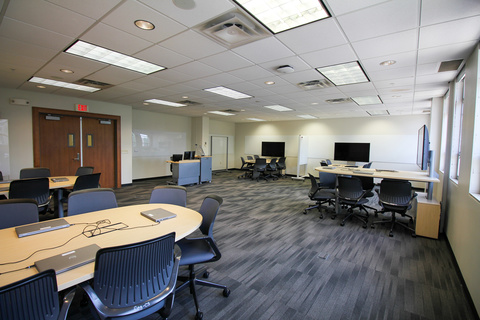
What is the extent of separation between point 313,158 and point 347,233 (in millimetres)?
6673

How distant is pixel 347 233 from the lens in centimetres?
382

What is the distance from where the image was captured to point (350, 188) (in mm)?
4160

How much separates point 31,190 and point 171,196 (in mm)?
2251

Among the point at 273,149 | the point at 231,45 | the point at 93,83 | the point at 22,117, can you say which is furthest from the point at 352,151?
the point at 22,117

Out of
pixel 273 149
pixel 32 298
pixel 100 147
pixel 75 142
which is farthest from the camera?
pixel 273 149

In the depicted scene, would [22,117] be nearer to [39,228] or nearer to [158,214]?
[39,228]

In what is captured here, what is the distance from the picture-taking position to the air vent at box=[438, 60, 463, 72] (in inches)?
124

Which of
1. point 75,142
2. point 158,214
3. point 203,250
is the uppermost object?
point 75,142

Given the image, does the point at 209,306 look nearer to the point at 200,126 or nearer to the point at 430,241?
the point at 430,241

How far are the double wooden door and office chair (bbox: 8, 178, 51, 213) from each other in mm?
3169

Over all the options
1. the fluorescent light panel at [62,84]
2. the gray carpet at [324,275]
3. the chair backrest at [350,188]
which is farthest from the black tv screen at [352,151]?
the fluorescent light panel at [62,84]

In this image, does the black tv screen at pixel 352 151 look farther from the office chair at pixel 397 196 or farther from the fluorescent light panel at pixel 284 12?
the fluorescent light panel at pixel 284 12

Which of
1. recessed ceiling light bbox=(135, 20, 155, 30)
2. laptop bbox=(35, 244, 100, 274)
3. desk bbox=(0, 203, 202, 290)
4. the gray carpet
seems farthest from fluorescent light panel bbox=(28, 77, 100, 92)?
laptop bbox=(35, 244, 100, 274)

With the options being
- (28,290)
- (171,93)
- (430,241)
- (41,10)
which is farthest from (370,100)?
(28,290)
